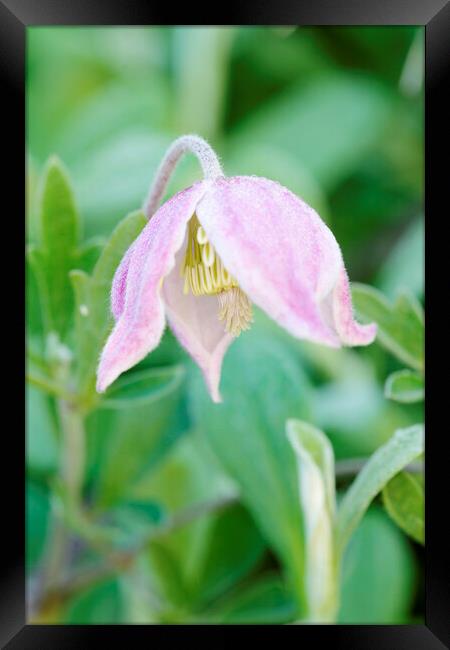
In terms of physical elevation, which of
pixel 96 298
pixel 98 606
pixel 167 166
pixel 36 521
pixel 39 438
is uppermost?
pixel 167 166

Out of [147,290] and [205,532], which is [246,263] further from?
[205,532]

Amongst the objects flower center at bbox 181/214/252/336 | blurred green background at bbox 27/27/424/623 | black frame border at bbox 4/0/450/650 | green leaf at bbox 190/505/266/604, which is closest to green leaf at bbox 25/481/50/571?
blurred green background at bbox 27/27/424/623

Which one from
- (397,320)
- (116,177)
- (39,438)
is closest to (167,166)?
(397,320)

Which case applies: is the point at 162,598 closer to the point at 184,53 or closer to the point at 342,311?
the point at 342,311

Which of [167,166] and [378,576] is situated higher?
[167,166]

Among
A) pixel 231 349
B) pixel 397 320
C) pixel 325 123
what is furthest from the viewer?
pixel 325 123

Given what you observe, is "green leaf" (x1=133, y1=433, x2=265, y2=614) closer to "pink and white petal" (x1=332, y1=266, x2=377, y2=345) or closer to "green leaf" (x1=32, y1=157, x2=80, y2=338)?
"green leaf" (x1=32, y1=157, x2=80, y2=338)

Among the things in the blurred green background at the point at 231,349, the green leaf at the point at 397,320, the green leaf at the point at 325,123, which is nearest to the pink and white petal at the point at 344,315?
the green leaf at the point at 397,320
